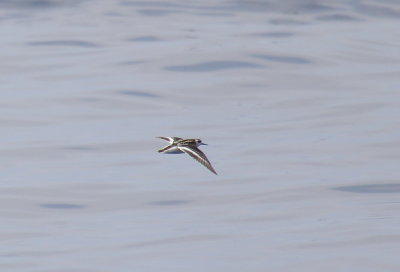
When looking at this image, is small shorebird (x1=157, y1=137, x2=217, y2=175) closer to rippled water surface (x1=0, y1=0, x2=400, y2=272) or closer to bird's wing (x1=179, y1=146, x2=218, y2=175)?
bird's wing (x1=179, y1=146, x2=218, y2=175)

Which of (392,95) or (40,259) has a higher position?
(392,95)

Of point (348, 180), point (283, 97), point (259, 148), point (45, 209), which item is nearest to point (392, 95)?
point (283, 97)

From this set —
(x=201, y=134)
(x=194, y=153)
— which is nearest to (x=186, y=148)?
(x=194, y=153)

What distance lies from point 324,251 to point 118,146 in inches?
443

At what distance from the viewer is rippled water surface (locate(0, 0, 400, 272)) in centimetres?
2012

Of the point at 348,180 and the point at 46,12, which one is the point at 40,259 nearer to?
the point at 348,180

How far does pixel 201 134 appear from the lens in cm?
3119

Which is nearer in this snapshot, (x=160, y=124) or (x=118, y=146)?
(x=118, y=146)

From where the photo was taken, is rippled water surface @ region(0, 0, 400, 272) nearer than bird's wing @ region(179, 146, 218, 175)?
No

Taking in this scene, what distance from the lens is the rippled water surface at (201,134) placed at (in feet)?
66.0

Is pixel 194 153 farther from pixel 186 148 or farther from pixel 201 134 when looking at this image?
pixel 201 134

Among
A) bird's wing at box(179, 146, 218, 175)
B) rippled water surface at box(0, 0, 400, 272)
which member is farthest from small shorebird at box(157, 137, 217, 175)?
rippled water surface at box(0, 0, 400, 272)

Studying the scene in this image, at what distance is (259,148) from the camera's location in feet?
96.7

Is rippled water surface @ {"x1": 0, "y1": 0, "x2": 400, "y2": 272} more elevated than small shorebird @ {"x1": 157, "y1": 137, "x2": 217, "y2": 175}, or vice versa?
rippled water surface @ {"x1": 0, "y1": 0, "x2": 400, "y2": 272}
